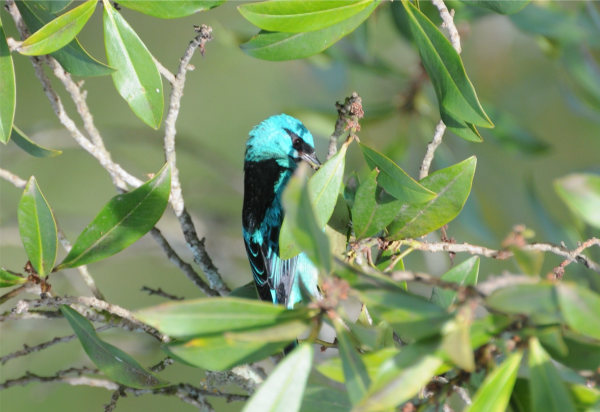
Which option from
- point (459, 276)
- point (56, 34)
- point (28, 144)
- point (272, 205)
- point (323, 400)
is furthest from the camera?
point (272, 205)

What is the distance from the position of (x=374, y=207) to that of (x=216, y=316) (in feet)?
1.91

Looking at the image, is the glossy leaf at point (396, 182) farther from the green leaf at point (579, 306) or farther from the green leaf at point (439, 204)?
the green leaf at point (579, 306)

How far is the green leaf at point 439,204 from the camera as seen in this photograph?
1164 millimetres

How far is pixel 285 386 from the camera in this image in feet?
2.52

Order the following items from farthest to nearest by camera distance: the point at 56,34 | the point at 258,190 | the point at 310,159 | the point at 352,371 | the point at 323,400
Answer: the point at 310,159 → the point at 258,190 → the point at 56,34 → the point at 323,400 → the point at 352,371

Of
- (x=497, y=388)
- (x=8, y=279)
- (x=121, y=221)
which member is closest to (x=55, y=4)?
(x=121, y=221)

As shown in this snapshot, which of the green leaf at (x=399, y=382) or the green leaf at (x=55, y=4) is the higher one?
the green leaf at (x=55, y=4)

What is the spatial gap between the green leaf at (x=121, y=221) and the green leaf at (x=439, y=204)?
0.60 meters

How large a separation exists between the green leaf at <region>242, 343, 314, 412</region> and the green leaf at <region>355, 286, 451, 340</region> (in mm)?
132

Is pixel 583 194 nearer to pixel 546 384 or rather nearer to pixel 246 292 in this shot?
pixel 546 384

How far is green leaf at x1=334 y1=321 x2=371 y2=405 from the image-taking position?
0.73 metres

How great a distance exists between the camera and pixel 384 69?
95.0 inches

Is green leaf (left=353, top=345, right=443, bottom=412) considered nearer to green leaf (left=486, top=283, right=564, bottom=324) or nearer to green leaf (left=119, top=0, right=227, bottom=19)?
green leaf (left=486, top=283, right=564, bottom=324)

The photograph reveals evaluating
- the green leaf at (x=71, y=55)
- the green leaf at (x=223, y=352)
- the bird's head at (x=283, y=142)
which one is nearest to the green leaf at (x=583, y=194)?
the green leaf at (x=223, y=352)
